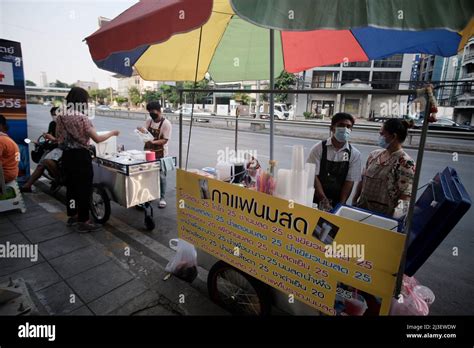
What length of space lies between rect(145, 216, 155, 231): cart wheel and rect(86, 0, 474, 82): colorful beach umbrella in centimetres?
201

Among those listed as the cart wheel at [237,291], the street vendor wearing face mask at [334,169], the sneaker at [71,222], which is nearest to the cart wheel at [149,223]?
the sneaker at [71,222]

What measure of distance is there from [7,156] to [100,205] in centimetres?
155

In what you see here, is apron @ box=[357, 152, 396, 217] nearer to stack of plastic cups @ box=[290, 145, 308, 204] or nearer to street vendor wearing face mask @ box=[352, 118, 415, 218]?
street vendor wearing face mask @ box=[352, 118, 415, 218]

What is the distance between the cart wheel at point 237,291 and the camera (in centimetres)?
209

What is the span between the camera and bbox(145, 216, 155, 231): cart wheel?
3.90 m

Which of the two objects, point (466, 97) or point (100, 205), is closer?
point (100, 205)

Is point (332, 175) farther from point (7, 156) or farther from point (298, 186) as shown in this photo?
point (7, 156)

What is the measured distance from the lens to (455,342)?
208 cm

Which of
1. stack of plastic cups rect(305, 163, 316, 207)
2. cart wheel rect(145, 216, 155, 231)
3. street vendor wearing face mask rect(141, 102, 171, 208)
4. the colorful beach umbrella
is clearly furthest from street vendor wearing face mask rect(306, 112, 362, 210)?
street vendor wearing face mask rect(141, 102, 171, 208)

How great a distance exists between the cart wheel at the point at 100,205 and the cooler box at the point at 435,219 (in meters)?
3.62

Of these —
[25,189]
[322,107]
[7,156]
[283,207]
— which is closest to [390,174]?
[283,207]

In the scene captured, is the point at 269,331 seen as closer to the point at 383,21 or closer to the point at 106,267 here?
the point at 106,267

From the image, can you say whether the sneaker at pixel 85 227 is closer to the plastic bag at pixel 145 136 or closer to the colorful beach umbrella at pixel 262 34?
the plastic bag at pixel 145 136

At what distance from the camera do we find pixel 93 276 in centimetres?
279
